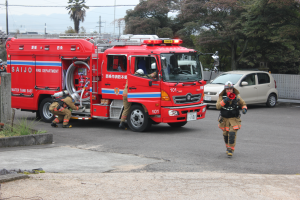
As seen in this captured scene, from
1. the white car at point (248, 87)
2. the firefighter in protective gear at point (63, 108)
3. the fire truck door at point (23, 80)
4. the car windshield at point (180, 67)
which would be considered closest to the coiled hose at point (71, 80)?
the firefighter in protective gear at point (63, 108)

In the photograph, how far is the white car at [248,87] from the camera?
17359 millimetres

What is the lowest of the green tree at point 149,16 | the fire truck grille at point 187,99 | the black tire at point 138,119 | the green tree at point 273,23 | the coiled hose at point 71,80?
the black tire at point 138,119

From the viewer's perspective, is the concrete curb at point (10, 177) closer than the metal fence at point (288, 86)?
Yes

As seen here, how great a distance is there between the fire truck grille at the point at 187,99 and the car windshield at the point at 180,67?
485 mm

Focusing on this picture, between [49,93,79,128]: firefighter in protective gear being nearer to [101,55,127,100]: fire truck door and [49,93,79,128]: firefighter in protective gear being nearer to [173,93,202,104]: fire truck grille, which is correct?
[101,55,127,100]: fire truck door

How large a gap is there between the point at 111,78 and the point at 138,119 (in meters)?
1.62

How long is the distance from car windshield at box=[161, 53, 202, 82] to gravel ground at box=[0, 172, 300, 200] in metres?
4.84

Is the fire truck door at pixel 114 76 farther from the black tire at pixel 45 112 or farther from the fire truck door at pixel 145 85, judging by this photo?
the black tire at pixel 45 112

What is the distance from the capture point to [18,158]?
752 cm

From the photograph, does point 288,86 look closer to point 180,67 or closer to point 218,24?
point 218,24

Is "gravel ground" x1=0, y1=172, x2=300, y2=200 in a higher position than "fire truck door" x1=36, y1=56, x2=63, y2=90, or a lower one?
lower

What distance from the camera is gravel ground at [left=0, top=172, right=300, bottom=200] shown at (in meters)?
5.25

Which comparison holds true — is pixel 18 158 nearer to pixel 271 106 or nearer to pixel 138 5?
pixel 271 106

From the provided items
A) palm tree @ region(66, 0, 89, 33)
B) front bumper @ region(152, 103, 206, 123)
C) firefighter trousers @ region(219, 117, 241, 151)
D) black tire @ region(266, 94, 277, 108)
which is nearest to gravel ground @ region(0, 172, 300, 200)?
firefighter trousers @ region(219, 117, 241, 151)
